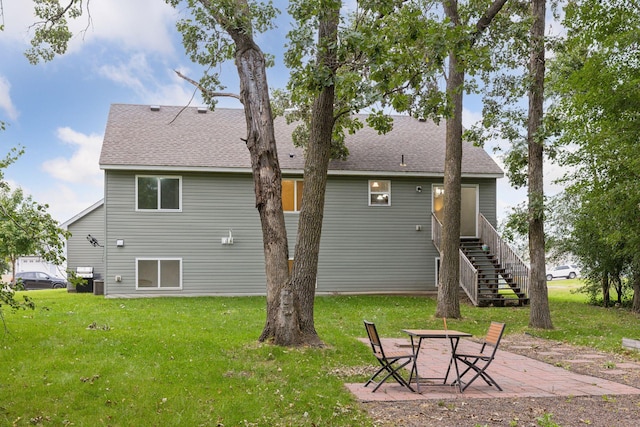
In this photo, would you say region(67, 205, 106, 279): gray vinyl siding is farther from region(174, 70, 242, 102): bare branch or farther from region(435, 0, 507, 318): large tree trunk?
region(174, 70, 242, 102): bare branch

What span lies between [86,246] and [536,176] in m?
18.4

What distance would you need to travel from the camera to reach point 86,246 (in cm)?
2422

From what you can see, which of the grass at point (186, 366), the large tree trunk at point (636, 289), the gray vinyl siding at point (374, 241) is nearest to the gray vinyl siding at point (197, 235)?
the gray vinyl siding at point (374, 241)

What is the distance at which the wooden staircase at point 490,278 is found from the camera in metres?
17.9

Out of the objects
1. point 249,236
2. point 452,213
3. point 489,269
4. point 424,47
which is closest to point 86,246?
point 249,236

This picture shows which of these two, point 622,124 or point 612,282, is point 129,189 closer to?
point 622,124

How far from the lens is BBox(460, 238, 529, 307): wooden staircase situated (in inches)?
704

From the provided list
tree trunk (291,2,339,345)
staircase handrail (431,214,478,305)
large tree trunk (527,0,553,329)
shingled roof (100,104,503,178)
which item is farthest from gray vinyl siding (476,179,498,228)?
tree trunk (291,2,339,345)

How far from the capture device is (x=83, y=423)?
5.63 metres

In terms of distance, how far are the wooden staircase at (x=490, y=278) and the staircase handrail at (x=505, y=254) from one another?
8 centimetres

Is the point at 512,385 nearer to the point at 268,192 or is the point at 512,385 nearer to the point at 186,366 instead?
the point at 186,366

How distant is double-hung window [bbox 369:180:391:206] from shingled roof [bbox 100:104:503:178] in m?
0.58

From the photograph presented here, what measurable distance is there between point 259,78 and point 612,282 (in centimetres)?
1484

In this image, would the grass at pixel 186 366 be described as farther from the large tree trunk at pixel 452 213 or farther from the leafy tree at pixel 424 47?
the leafy tree at pixel 424 47
